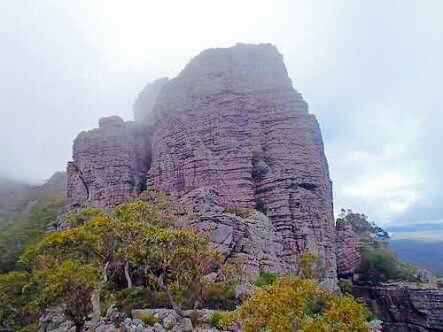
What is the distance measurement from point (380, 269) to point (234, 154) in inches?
1261

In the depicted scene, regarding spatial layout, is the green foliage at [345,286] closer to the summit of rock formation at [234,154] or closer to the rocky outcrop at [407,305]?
the rocky outcrop at [407,305]

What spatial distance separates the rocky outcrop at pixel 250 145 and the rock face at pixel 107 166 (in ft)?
15.2

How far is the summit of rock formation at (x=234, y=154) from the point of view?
65.0m

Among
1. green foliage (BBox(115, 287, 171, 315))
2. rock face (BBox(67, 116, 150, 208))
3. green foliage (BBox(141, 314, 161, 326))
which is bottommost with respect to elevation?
green foliage (BBox(141, 314, 161, 326))

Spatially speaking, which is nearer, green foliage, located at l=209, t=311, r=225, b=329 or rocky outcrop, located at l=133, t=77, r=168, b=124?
green foliage, located at l=209, t=311, r=225, b=329

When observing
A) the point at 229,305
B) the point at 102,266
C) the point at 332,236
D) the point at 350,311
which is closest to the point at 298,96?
the point at 332,236

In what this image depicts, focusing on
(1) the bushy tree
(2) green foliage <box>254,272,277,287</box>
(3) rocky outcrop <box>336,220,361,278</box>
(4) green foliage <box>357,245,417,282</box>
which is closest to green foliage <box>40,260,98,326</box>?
(1) the bushy tree

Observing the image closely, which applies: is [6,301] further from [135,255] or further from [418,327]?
[418,327]

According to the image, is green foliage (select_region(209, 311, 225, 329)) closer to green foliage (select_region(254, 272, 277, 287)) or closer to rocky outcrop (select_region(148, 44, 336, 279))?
green foliage (select_region(254, 272, 277, 287))

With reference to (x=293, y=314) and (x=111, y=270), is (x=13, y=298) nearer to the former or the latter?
(x=111, y=270)

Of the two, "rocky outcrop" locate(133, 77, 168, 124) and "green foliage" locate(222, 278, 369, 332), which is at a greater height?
"rocky outcrop" locate(133, 77, 168, 124)

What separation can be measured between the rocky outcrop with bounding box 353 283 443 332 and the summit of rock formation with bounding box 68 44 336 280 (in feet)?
33.9

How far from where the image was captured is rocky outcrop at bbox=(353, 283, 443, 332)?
213 ft

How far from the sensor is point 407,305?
2633 inches
